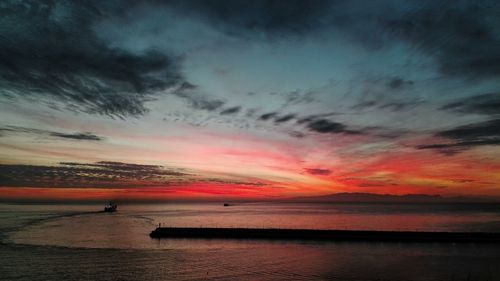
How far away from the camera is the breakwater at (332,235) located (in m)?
66.0

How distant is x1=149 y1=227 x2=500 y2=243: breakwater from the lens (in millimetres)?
66000

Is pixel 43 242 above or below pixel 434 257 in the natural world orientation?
below

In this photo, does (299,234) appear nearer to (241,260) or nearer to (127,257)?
(241,260)

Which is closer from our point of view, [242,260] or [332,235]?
[242,260]

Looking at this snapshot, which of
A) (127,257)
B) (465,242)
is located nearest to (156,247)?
(127,257)

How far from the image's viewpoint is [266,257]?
2064 inches

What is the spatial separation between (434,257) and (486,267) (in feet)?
24.1

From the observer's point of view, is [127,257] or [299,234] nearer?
[127,257]

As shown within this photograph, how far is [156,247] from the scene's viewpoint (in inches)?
2477

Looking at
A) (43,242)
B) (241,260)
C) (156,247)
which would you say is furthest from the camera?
(43,242)

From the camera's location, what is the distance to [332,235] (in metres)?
70.8

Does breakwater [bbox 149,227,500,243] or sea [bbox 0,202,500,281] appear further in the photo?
breakwater [bbox 149,227,500,243]

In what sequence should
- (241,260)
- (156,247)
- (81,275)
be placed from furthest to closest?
(156,247)
(241,260)
(81,275)

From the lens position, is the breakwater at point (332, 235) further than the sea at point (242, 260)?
Yes
